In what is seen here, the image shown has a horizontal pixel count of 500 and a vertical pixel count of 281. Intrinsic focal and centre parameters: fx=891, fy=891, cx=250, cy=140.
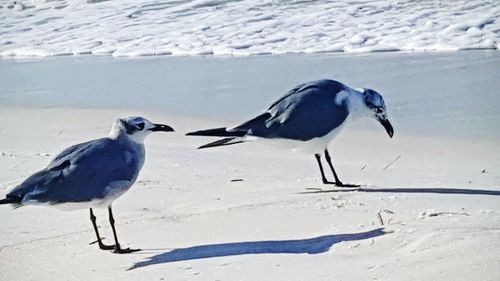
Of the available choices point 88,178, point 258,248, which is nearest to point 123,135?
point 88,178

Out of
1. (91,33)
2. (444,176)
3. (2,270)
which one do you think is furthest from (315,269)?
(91,33)

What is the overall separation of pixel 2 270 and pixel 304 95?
7.94 ft

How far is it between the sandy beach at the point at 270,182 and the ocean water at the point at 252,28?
95 centimetres

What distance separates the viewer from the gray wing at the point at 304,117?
5.86m

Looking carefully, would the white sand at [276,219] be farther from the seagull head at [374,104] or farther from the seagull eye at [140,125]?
the seagull eye at [140,125]

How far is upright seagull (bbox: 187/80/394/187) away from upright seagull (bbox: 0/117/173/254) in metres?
1.08

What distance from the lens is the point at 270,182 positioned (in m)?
6.00

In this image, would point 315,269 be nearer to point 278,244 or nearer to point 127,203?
point 278,244

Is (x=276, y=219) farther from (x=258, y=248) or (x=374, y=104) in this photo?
(x=374, y=104)

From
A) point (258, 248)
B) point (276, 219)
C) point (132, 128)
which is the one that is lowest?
point (276, 219)

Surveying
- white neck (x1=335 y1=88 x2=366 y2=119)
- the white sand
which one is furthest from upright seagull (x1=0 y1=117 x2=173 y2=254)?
white neck (x1=335 y1=88 x2=366 y2=119)

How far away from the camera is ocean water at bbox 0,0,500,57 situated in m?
11.9

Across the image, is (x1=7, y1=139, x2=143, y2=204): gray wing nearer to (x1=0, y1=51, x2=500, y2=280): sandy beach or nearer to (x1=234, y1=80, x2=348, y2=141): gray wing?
(x1=0, y1=51, x2=500, y2=280): sandy beach

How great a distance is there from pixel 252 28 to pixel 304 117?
7.92 meters
